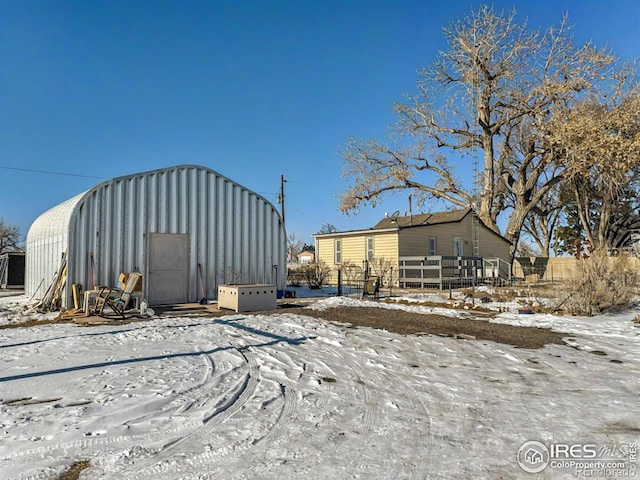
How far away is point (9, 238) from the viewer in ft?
160

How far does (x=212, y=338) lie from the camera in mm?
7258

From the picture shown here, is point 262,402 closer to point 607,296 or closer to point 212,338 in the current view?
point 212,338

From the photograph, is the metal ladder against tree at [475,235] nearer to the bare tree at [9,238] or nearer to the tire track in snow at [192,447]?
the tire track in snow at [192,447]

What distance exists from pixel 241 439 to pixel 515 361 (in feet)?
14.2

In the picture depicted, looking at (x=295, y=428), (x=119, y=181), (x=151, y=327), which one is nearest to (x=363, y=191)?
(x=119, y=181)

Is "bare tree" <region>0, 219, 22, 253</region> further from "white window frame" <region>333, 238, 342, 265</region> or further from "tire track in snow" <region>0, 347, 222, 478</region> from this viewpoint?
"tire track in snow" <region>0, 347, 222, 478</region>

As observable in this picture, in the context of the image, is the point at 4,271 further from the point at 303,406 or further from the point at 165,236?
the point at 303,406

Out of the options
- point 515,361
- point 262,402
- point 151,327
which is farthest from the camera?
point 151,327

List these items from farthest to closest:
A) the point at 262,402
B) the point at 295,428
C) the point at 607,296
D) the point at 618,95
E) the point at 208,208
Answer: the point at 618,95
the point at 208,208
the point at 607,296
the point at 262,402
the point at 295,428

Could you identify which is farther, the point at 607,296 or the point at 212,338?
the point at 607,296
